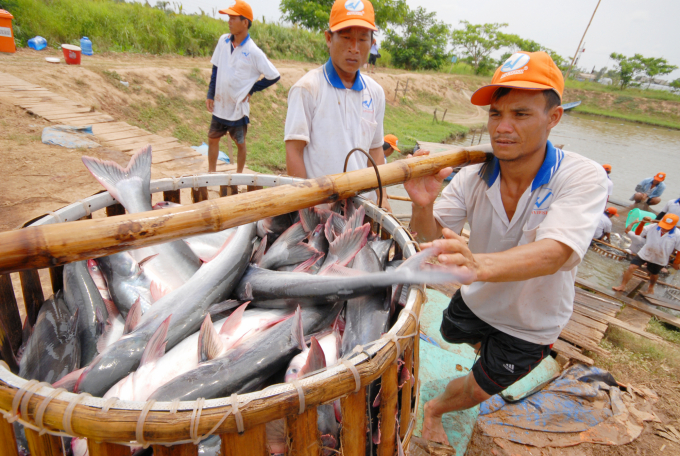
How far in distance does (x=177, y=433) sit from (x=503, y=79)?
6.38ft

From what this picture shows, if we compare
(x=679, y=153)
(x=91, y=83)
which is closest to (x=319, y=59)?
(x=91, y=83)

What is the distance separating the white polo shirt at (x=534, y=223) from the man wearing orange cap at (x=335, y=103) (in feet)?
2.29

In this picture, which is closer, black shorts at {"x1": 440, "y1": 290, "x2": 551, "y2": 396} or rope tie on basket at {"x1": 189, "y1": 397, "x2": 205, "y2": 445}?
rope tie on basket at {"x1": 189, "y1": 397, "x2": 205, "y2": 445}

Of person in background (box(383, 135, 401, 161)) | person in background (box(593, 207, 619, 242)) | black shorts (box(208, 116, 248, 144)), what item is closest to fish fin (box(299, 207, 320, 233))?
person in background (box(383, 135, 401, 161))

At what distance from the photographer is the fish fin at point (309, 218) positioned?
2.23 meters

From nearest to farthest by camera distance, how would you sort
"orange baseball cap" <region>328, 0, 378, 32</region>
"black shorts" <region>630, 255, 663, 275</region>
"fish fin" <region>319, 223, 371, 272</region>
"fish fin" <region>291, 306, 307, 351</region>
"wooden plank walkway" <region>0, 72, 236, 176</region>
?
1. "fish fin" <region>291, 306, 307, 351</region>
2. "fish fin" <region>319, 223, 371, 272</region>
3. "orange baseball cap" <region>328, 0, 378, 32</region>
4. "wooden plank walkway" <region>0, 72, 236, 176</region>
5. "black shorts" <region>630, 255, 663, 275</region>

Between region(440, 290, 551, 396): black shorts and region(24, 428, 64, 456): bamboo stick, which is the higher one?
region(24, 428, 64, 456): bamboo stick

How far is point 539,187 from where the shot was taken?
1915 millimetres

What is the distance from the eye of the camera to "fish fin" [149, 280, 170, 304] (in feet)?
6.12

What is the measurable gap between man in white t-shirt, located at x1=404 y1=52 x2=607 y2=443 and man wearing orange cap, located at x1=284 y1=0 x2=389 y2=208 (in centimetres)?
75

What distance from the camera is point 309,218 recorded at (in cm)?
227

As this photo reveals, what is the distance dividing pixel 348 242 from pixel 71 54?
38.4 ft

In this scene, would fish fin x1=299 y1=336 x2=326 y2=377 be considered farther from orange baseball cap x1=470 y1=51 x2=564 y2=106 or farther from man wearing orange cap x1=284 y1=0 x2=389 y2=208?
man wearing orange cap x1=284 y1=0 x2=389 y2=208

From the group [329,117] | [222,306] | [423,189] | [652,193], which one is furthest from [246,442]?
[652,193]
